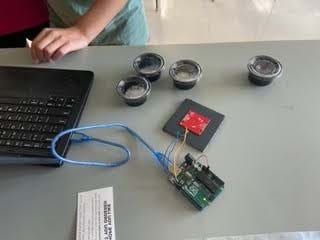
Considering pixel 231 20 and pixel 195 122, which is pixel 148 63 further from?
pixel 231 20

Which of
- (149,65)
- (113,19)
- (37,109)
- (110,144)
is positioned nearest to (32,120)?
(37,109)

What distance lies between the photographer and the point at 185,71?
2.57 feet

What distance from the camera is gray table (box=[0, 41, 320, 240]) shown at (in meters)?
0.57

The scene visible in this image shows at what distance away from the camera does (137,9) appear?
106 centimetres

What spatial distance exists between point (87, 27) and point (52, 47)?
0.39ft

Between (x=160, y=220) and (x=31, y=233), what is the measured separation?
0.21m

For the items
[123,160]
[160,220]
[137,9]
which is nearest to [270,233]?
[160,220]

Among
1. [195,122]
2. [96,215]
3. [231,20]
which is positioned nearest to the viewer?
[96,215]

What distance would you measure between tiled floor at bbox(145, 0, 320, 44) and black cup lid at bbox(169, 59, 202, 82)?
1287 millimetres

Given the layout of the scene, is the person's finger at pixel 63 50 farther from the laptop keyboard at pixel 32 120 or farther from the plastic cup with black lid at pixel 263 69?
the plastic cup with black lid at pixel 263 69

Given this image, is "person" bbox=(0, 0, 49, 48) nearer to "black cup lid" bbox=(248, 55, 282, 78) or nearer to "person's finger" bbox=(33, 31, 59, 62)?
"person's finger" bbox=(33, 31, 59, 62)

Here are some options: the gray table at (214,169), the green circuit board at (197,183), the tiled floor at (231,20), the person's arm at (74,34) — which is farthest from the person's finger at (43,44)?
the tiled floor at (231,20)

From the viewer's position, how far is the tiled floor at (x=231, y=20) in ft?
6.93

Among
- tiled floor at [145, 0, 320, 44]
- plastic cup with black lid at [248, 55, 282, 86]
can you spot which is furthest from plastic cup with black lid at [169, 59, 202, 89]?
tiled floor at [145, 0, 320, 44]
